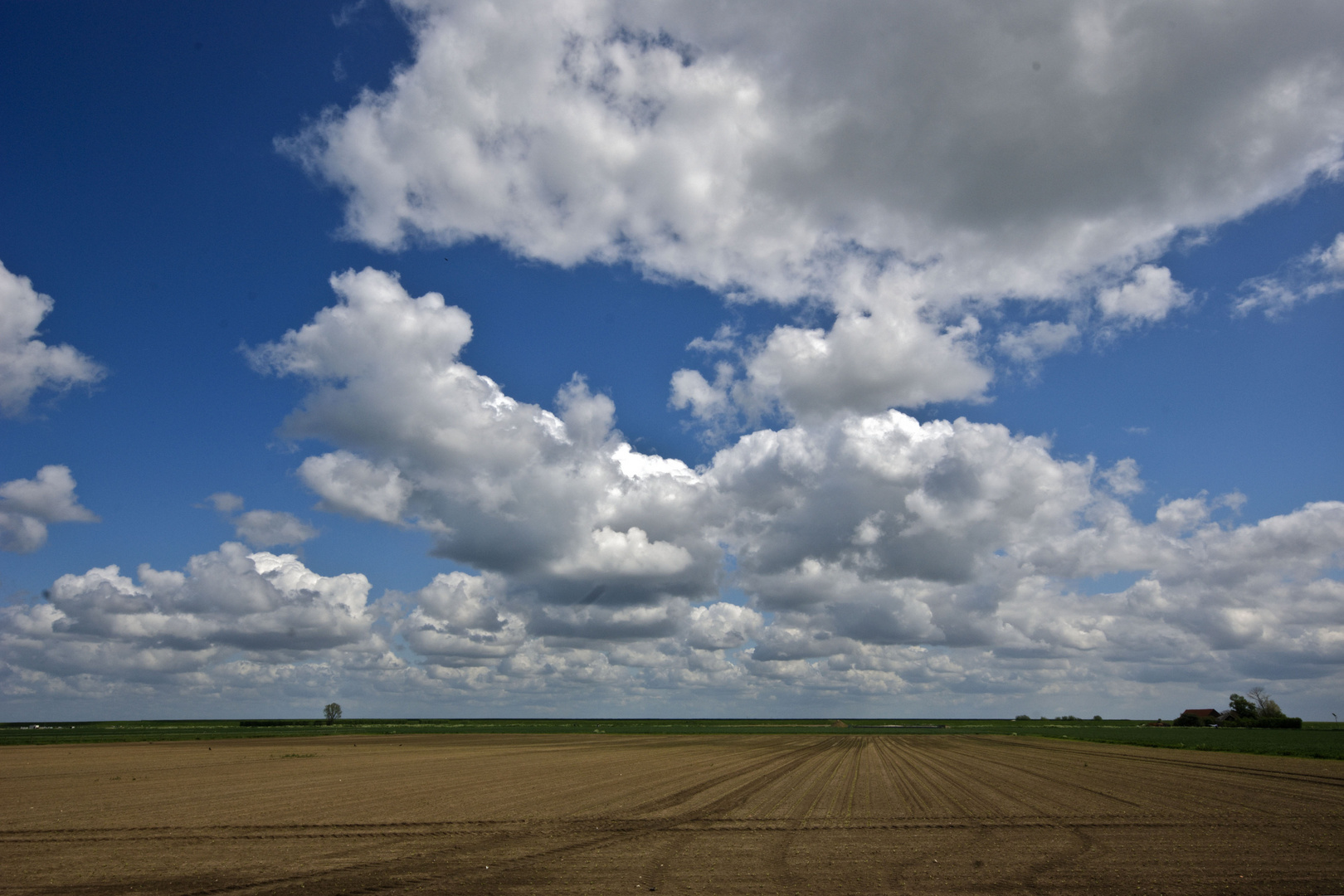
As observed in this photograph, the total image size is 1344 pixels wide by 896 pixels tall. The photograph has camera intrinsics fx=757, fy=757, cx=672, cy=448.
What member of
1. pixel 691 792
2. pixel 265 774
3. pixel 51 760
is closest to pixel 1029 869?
pixel 691 792

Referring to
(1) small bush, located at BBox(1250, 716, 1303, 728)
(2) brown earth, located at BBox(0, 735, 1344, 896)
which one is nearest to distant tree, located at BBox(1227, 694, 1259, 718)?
(1) small bush, located at BBox(1250, 716, 1303, 728)

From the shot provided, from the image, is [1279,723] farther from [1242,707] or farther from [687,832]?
[687,832]

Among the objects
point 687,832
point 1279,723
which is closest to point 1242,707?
point 1279,723

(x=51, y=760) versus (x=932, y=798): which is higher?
(x=932, y=798)

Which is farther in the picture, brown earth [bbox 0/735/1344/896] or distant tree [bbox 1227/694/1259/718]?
distant tree [bbox 1227/694/1259/718]

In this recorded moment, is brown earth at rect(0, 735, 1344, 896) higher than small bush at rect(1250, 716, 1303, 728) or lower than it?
higher

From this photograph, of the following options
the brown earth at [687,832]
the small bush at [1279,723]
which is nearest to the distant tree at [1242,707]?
the small bush at [1279,723]

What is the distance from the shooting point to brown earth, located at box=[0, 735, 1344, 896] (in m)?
15.1

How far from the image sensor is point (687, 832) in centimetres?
2067

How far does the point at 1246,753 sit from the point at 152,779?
7510 centimetres

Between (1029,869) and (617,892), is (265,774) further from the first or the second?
(1029,869)

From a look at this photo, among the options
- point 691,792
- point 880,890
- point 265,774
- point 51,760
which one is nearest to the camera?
point 880,890

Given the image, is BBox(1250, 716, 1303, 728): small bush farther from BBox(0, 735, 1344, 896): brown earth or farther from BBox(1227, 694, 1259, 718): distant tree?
BBox(0, 735, 1344, 896): brown earth

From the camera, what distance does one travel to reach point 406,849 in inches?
738
